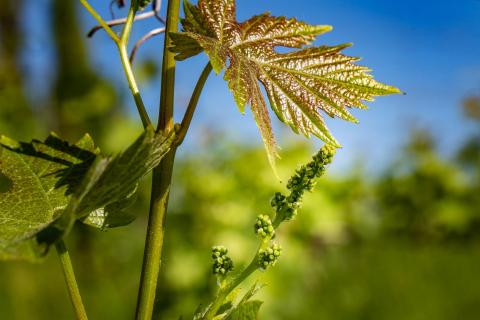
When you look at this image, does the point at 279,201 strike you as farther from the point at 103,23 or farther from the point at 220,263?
the point at 103,23

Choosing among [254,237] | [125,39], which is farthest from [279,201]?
[254,237]

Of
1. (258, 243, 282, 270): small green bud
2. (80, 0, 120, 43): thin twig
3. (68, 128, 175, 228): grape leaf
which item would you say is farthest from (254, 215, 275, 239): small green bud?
(80, 0, 120, 43): thin twig

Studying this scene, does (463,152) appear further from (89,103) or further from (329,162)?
(329,162)

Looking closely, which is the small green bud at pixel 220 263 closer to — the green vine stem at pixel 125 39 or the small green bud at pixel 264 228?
the small green bud at pixel 264 228

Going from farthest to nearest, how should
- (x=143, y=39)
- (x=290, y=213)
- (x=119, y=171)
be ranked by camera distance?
1. (x=143, y=39)
2. (x=290, y=213)
3. (x=119, y=171)

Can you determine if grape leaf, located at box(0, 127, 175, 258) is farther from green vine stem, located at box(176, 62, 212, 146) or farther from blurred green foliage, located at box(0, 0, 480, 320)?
blurred green foliage, located at box(0, 0, 480, 320)

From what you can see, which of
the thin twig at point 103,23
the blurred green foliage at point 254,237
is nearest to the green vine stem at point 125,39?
the thin twig at point 103,23

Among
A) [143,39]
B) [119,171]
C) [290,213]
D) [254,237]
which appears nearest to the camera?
[119,171]
